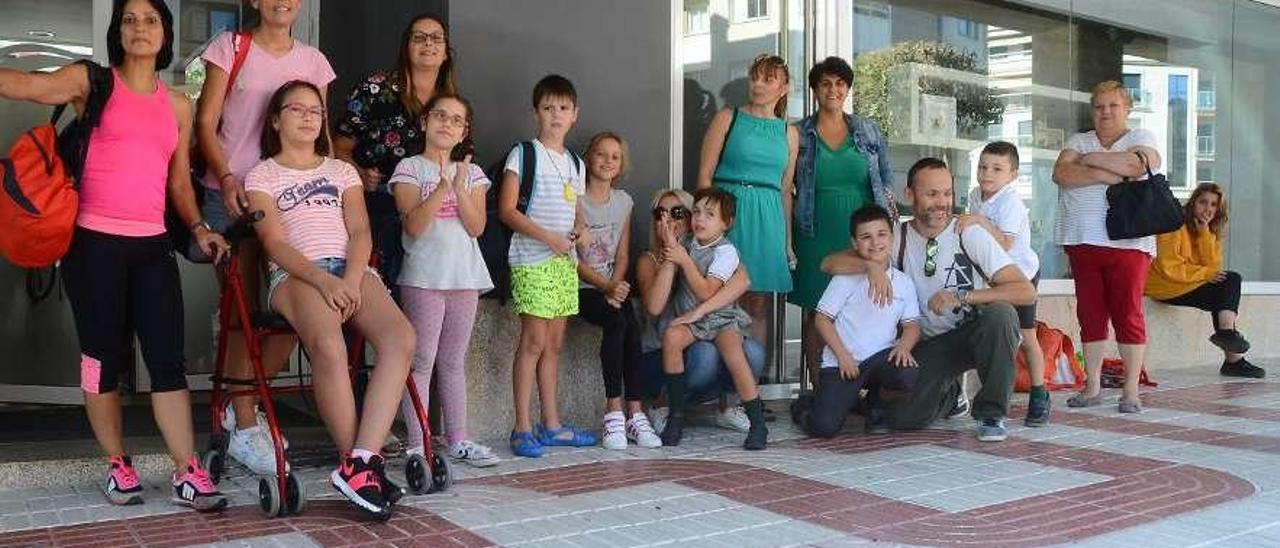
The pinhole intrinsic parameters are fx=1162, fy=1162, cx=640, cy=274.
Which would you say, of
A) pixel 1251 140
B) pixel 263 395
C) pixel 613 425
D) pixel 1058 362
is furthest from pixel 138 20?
pixel 1251 140

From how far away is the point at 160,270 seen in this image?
3.92m

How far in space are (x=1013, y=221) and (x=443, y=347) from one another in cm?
300

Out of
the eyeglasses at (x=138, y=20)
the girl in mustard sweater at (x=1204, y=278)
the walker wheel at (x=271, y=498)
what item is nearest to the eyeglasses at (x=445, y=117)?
the eyeglasses at (x=138, y=20)

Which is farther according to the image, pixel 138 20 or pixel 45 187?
pixel 138 20

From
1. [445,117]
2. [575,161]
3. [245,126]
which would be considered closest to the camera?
[245,126]

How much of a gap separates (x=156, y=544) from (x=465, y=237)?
1.63 m

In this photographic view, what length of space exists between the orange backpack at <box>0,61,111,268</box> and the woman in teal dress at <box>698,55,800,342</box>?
2812 millimetres

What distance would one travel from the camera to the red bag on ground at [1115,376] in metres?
7.68

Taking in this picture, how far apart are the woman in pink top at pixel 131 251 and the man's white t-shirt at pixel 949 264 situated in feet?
10.3

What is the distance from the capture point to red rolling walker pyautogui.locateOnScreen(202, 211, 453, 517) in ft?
12.3

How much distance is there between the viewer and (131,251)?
384 cm

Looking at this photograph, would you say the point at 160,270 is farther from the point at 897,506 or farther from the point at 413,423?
the point at 897,506

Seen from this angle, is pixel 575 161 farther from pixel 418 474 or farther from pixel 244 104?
pixel 418 474

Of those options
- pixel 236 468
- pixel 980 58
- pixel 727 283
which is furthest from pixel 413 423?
pixel 980 58
